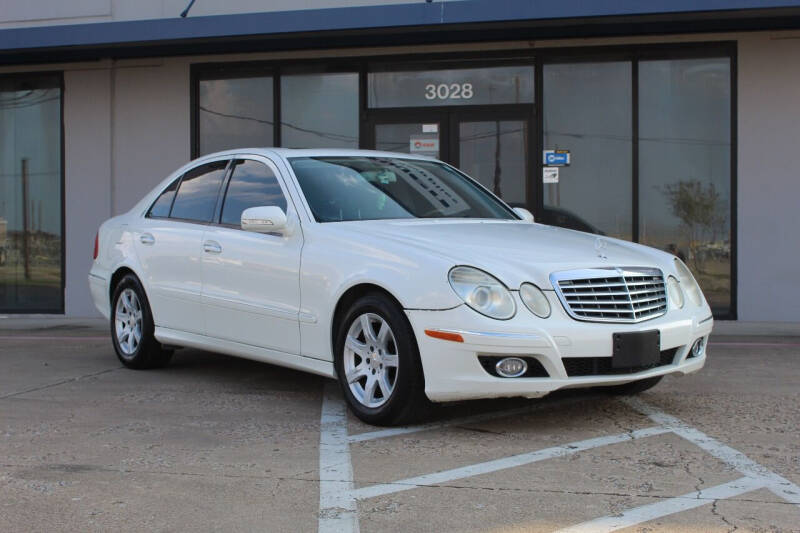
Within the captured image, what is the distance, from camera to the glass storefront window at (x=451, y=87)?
1154 centimetres

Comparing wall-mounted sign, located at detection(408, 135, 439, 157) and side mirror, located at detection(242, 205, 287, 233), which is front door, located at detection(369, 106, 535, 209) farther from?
side mirror, located at detection(242, 205, 287, 233)

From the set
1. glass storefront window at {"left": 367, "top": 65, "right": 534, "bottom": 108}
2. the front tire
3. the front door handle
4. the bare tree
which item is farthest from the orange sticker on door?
the front tire

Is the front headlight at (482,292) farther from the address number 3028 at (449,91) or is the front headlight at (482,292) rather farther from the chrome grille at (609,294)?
the address number 3028 at (449,91)

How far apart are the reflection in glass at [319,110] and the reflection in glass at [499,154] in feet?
4.53

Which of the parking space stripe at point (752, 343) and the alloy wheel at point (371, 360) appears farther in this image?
the parking space stripe at point (752, 343)

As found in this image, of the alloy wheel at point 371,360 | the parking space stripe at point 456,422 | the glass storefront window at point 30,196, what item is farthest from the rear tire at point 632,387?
the glass storefront window at point 30,196

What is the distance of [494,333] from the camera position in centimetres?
493

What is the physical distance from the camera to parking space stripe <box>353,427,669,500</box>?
4.25 meters

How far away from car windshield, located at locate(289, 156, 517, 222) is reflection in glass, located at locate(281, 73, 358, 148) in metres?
5.12

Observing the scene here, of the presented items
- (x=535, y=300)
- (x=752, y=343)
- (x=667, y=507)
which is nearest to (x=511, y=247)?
(x=535, y=300)

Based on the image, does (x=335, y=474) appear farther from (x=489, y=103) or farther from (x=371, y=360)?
(x=489, y=103)

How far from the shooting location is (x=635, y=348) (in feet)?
16.9

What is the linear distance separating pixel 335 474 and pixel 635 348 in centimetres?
171

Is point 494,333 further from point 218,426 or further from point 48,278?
point 48,278
